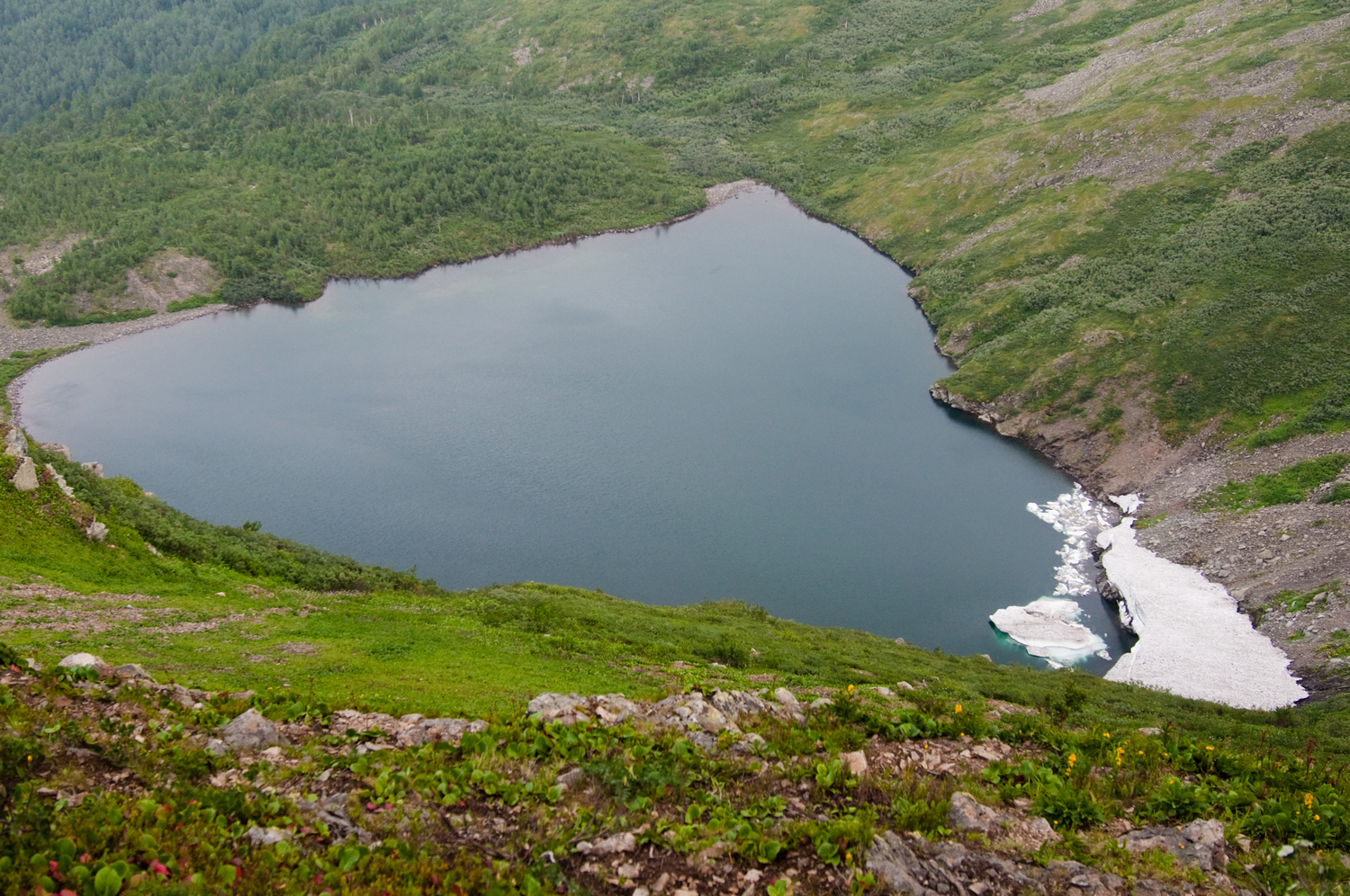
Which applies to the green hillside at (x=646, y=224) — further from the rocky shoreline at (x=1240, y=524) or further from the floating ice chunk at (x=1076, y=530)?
the floating ice chunk at (x=1076, y=530)

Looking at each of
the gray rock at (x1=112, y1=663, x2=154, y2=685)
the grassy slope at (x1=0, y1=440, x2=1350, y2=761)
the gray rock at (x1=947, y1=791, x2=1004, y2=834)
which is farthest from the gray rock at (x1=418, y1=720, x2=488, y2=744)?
the gray rock at (x1=947, y1=791, x2=1004, y2=834)

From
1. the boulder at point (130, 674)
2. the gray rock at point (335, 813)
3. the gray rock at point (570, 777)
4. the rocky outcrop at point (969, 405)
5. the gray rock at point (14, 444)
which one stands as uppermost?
the gray rock at point (14, 444)

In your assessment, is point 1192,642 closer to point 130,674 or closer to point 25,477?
point 130,674

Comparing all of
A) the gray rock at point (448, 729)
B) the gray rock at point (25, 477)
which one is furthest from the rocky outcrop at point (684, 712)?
the gray rock at point (25, 477)

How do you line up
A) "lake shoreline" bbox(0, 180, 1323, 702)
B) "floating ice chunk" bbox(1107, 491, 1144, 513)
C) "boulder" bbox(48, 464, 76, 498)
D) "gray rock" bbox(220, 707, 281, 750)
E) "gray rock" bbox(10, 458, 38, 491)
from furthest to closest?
"lake shoreline" bbox(0, 180, 1323, 702) → "floating ice chunk" bbox(1107, 491, 1144, 513) → "boulder" bbox(48, 464, 76, 498) → "gray rock" bbox(10, 458, 38, 491) → "gray rock" bbox(220, 707, 281, 750)

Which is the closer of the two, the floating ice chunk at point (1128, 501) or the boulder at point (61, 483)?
the boulder at point (61, 483)

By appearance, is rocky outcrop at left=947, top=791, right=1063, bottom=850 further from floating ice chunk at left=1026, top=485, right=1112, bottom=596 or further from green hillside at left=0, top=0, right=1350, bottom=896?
floating ice chunk at left=1026, top=485, right=1112, bottom=596

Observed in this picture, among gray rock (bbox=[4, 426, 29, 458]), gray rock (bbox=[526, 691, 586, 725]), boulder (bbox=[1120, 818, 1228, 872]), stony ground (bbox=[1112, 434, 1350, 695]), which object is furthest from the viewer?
stony ground (bbox=[1112, 434, 1350, 695])
